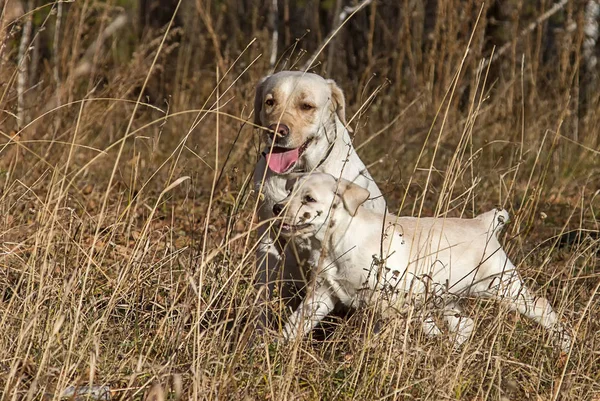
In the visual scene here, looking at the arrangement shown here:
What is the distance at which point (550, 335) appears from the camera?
11.1ft

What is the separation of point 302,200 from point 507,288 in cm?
86

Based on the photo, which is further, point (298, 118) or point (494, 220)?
point (298, 118)

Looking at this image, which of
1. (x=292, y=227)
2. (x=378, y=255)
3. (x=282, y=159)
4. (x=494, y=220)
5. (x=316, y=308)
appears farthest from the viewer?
(x=282, y=159)

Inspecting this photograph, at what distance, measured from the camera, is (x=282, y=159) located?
4246mm

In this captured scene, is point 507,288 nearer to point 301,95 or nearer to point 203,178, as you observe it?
point 301,95

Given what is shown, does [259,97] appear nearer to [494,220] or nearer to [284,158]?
[284,158]

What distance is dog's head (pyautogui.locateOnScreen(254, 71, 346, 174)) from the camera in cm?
423

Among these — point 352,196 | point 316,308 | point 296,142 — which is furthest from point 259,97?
point 316,308

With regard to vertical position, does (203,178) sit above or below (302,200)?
below

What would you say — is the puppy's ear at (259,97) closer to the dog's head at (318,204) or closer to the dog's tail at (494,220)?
the dog's head at (318,204)

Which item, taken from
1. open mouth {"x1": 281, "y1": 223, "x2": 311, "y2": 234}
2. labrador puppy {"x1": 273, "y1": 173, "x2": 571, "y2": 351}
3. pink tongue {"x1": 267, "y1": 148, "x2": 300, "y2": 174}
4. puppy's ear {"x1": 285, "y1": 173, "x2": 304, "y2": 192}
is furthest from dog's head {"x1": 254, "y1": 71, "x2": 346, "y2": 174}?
open mouth {"x1": 281, "y1": 223, "x2": 311, "y2": 234}

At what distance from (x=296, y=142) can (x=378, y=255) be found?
737 mm

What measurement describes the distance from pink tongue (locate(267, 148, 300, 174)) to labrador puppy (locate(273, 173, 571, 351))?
353 millimetres

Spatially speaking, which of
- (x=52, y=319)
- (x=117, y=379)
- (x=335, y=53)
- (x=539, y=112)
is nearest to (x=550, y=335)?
(x=117, y=379)
